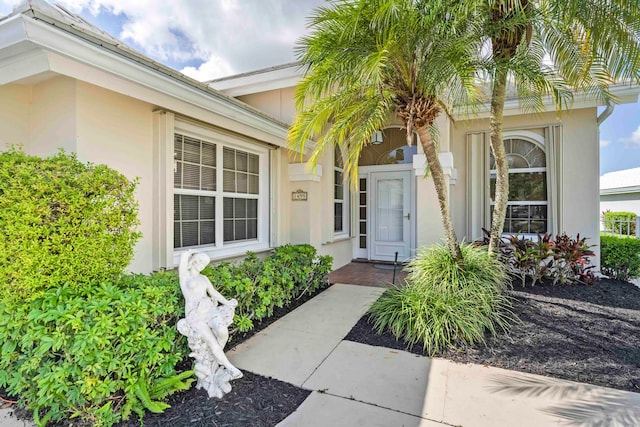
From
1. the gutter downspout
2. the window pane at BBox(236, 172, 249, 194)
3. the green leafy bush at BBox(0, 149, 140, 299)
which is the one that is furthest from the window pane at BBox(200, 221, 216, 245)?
the gutter downspout

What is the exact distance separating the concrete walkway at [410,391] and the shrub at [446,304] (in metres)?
0.42

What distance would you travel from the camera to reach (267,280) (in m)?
4.48

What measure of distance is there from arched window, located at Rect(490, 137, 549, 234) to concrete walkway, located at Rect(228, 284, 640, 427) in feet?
19.0

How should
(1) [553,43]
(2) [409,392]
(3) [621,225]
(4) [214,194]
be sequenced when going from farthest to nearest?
(3) [621,225] → (4) [214,194] → (1) [553,43] → (2) [409,392]

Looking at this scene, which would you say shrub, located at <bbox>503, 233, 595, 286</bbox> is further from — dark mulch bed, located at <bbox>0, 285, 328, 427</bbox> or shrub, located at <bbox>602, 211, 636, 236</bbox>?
shrub, located at <bbox>602, 211, 636, 236</bbox>

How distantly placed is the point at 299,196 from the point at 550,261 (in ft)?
16.9

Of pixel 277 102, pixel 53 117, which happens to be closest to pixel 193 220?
pixel 53 117

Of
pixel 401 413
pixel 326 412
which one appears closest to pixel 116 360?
pixel 326 412

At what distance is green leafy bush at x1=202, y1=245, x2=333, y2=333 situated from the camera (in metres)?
3.95

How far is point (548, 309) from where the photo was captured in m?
4.68

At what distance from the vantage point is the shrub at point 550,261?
5.64m

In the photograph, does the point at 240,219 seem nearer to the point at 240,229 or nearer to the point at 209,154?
the point at 240,229

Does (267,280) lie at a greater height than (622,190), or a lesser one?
lesser

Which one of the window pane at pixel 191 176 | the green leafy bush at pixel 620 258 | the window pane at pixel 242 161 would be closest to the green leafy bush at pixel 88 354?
the window pane at pixel 191 176
